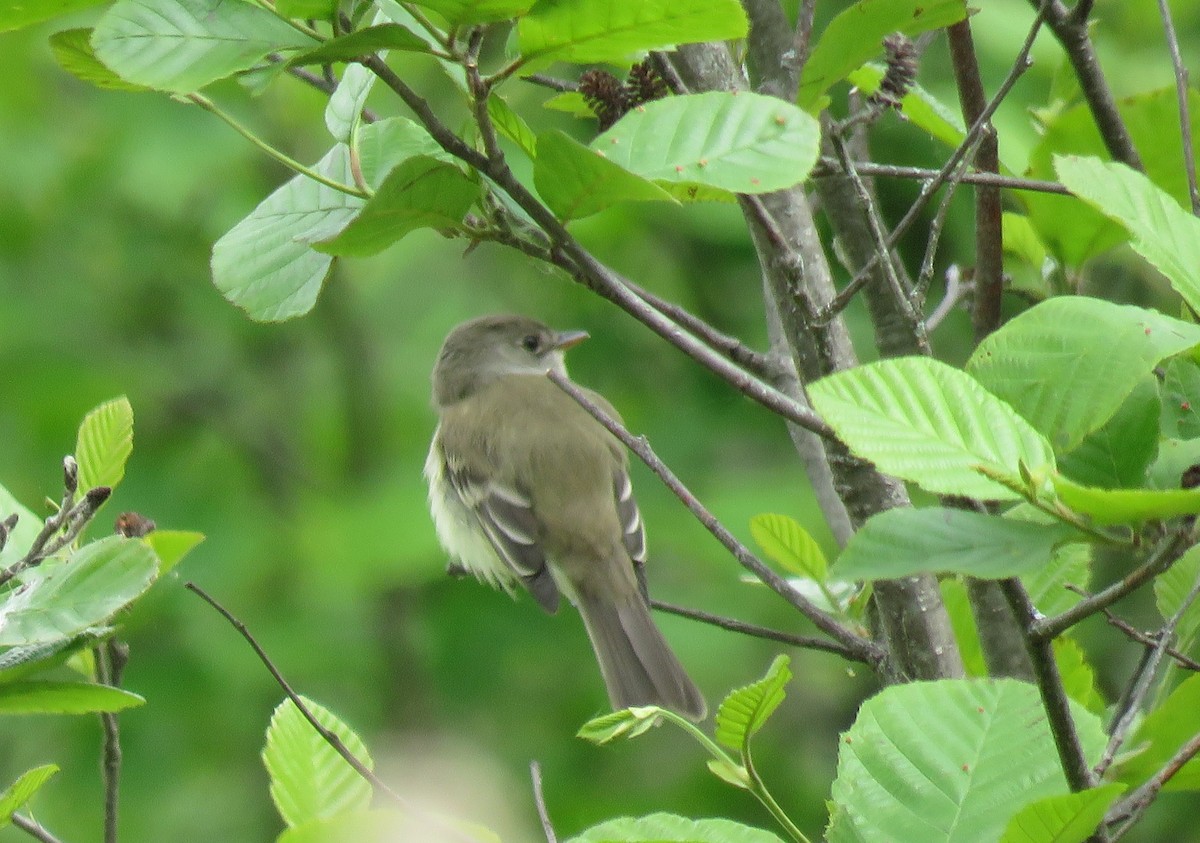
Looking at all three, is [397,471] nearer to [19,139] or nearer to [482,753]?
[482,753]

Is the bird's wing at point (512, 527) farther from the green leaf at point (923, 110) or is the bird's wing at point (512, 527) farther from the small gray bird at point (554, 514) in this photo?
the green leaf at point (923, 110)

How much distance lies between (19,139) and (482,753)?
12.1 ft

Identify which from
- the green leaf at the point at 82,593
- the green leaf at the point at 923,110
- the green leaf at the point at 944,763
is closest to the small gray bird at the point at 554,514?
the green leaf at the point at 923,110

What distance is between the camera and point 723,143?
1.57 meters

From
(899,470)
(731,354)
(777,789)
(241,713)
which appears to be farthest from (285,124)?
(899,470)

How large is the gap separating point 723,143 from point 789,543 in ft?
3.14

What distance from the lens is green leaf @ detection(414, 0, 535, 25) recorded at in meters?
1.35

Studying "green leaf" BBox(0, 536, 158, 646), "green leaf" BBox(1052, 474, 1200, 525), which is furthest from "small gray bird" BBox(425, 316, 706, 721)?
"green leaf" BBox(1052, 474, 1200, 525)

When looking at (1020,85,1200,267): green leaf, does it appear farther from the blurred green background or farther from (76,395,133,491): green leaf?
the blurred green background

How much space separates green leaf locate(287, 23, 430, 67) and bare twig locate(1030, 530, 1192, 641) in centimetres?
79

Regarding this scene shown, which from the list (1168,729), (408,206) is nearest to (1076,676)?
(1168,729)

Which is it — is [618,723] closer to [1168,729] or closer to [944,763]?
Result: [944,763]

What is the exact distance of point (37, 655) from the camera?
63.6 inches

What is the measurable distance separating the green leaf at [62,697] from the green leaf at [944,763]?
0.80 metres
